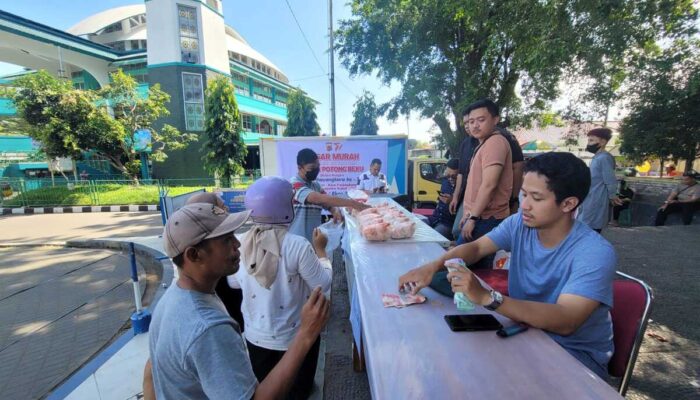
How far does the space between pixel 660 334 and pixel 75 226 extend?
1361cm

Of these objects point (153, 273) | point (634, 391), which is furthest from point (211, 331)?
point (153, 273)

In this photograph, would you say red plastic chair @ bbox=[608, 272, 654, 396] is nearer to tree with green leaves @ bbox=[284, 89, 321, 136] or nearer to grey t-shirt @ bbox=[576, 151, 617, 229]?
grey t-shirt @ bbox=[576, 151, 617, 229]

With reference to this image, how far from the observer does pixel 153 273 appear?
19.0 feet

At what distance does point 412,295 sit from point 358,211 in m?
1.60

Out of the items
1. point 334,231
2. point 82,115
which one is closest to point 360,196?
point 334,231

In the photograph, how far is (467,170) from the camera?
3.25m

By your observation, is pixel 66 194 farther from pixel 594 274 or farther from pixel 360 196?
pixel 594 274

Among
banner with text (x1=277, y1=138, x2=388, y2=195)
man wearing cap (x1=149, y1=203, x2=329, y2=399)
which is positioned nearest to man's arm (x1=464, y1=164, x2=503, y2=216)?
man wearing cap (x1=149, y1=203, x2=329, y2=399)

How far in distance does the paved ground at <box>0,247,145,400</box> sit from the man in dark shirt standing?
14.1ft

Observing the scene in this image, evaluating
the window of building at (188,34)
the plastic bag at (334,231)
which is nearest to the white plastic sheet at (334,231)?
the plastic bag at (334,231)

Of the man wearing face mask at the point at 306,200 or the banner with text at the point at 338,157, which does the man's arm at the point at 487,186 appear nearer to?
the man wearing face mask at the point at 306,200

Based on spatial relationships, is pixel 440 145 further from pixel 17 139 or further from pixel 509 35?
pixel 17 139

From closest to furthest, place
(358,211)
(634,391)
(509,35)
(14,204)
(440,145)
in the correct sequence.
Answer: (634,391) < (358,211) < (509,35) < (14,204) < (440,145)

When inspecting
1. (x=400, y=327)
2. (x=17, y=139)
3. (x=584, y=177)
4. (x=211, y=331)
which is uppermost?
(x=17, y=139)
